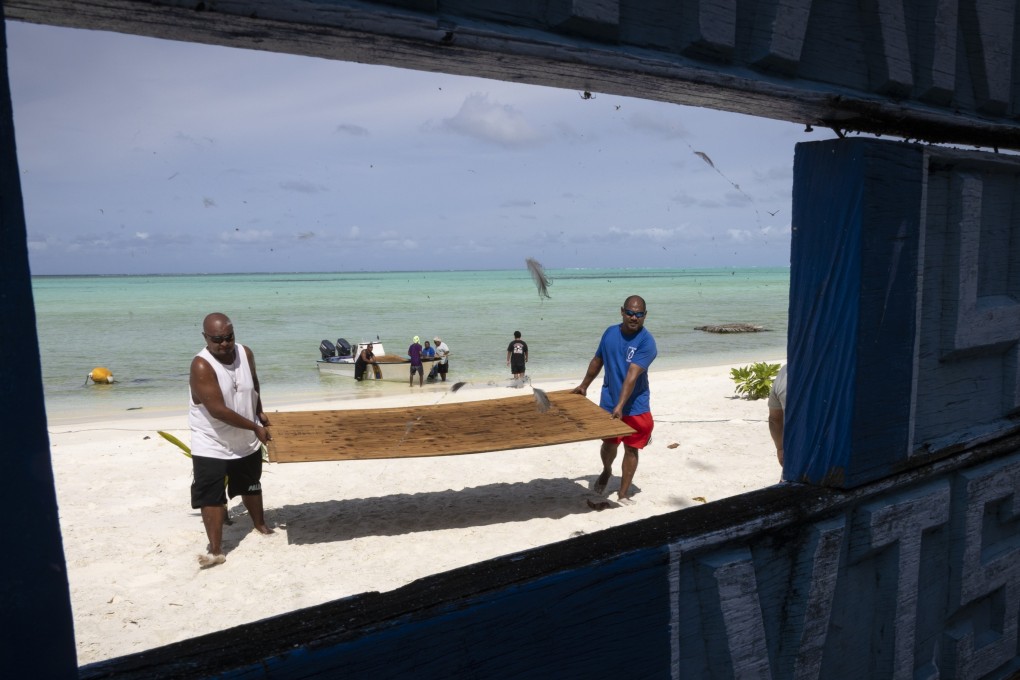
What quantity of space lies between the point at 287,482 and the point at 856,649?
22.4 ft

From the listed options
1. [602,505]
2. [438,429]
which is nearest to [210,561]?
[438,429]

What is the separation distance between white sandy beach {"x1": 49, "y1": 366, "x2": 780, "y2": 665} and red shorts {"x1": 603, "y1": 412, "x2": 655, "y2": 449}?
68cm

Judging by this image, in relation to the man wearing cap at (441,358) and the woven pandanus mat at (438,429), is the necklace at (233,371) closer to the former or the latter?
the woven pandanus mat at (438,429)

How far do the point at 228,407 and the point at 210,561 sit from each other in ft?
4.45

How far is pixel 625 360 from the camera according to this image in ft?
20.6

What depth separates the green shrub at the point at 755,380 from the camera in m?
12.1

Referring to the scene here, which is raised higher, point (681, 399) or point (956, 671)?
point (956, 671)

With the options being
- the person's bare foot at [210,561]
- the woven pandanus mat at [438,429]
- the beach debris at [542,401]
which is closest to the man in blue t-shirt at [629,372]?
the woven pandanus mat at [438,429]

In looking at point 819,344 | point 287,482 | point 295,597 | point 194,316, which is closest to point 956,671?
point 819,344

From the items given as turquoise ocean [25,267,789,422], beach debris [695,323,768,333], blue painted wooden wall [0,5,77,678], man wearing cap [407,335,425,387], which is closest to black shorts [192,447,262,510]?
blue painted wooden wall [0,5,77,678]

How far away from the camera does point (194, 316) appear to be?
5250cm

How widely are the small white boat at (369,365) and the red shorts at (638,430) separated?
13184mm

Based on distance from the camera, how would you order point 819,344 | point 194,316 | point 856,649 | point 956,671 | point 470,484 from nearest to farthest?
point 819,344 < point 856,649 < point 956,671 < point 470,484 < point 194,316

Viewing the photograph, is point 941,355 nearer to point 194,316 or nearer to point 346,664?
point 346,664
